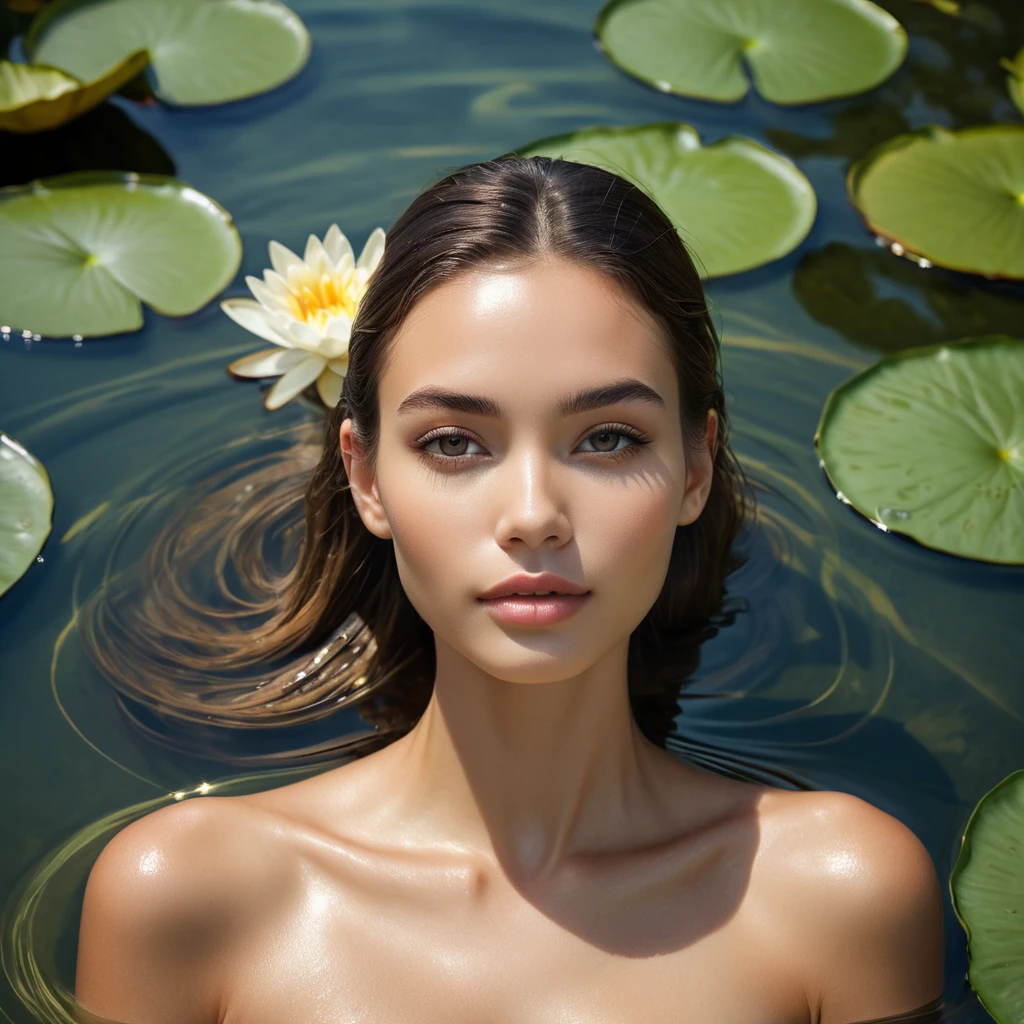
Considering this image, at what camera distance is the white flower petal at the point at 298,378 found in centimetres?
228

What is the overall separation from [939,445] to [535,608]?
1.23m

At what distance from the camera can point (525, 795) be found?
1.73m

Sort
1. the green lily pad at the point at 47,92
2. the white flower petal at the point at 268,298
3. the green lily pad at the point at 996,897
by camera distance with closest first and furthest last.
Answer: the green lily pad at the point at 996,897 → the white flower petal at the point at 268,298 → the green lily pad at the point at 47,92

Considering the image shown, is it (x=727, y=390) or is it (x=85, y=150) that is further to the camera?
(x=85, y=150)

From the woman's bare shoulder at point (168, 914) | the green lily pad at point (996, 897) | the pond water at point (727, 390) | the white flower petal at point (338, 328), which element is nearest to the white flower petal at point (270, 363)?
the white flower petal at point (338, 328)

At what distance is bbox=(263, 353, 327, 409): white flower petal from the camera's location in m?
2.28

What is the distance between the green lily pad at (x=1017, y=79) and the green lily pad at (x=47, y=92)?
6.77ft

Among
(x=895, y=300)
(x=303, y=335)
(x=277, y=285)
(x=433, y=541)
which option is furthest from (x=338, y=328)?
(x=895, y=300)

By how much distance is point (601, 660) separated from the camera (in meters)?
1.71

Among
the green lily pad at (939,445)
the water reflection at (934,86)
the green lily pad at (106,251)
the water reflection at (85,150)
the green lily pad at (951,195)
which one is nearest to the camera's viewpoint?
the green lily pad at (939,445)

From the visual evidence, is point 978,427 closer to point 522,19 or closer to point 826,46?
point 826,46

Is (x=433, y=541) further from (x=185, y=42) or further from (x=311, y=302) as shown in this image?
(x=185, y=42)

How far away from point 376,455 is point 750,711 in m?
0.87

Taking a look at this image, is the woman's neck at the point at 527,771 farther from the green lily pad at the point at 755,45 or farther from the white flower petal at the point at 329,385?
the green lily pad at the point at 755,45
